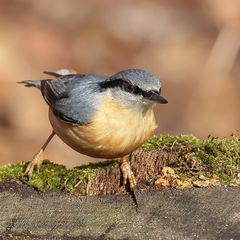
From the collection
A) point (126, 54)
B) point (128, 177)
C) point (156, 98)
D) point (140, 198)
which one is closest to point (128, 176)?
point (128, 177)

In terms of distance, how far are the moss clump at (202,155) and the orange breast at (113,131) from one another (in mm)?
194

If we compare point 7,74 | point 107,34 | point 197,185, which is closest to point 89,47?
point 107,34

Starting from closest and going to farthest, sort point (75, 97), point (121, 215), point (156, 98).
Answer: point (121, 215) → point (156, 98) → point (75, 97)

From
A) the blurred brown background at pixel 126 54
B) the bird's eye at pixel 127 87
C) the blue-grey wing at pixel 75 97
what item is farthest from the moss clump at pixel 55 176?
the blurred brown background at pixel 126 54

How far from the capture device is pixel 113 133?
4.99 m

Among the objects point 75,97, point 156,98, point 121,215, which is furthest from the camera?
point 75,97

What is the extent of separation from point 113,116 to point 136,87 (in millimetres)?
305

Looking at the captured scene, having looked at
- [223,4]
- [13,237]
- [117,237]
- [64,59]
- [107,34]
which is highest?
[223,4]

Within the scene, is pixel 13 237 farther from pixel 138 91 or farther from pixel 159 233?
pixel 138 91

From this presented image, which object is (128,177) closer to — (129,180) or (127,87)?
(129,180)

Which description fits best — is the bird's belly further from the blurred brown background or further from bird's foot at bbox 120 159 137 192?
the blurred brown background

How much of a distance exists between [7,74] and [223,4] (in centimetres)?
371

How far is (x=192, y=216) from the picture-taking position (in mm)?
4359

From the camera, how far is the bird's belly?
16.3ft
